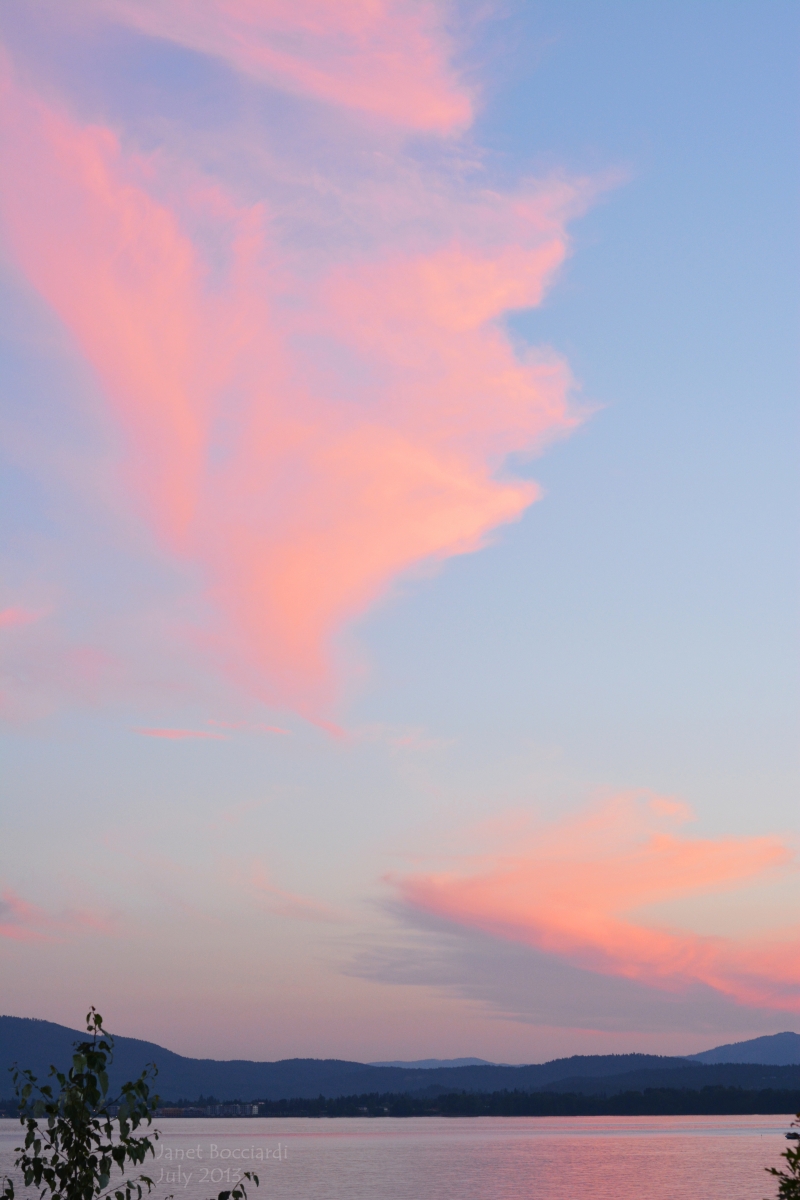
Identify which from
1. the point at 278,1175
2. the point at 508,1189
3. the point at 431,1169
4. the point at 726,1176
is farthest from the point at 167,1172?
the point at 726,1176

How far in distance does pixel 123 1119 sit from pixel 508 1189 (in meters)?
162

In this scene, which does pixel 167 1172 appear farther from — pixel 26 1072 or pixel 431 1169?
pixel 26 1072

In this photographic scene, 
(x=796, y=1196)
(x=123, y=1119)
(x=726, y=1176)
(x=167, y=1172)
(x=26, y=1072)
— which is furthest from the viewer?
(x=167, y=1172)

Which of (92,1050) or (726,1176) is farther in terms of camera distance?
(726,1176)

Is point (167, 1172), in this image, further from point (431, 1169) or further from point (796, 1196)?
point (796, 1196)

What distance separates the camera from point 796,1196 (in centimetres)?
1666

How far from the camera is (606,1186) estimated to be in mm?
161750

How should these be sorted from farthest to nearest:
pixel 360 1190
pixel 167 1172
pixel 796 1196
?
pixel 167 1172, pixel 360 1190, pixel 796 1196

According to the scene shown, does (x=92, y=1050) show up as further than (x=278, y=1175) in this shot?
No

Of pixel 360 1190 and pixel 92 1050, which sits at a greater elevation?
pixel 92 1050

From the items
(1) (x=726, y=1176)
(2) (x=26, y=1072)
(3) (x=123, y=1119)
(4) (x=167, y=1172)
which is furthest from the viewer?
(4) (x=167, y=1172)

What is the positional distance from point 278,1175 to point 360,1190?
37.9m

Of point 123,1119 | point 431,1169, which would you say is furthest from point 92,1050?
point 431,1169

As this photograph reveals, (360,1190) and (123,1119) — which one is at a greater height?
(123,1119)
